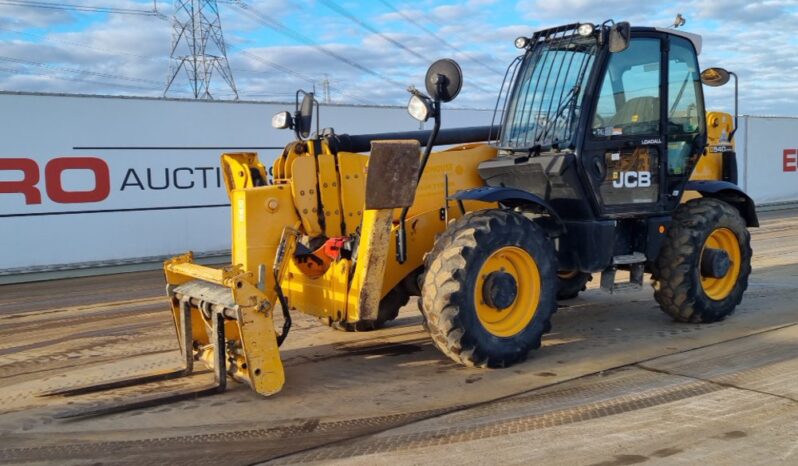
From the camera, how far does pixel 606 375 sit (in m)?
5.15

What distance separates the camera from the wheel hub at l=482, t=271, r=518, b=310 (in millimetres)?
5195

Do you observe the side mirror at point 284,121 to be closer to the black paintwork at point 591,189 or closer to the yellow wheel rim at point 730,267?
the black paintwork at point 591,189

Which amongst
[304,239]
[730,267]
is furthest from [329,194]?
[730,267]

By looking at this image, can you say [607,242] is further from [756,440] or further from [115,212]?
[115,212]

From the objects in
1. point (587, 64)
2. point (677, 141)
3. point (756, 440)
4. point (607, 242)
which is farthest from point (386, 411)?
point (677, 141)

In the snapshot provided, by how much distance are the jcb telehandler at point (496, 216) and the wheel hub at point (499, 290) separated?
0.02 m

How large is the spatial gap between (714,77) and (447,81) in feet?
11.8

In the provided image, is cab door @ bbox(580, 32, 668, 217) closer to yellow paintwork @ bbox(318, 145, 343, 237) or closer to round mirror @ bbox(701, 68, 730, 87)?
round mirror @ bbox(701, 68, 730, 87)

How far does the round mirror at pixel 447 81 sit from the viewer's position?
16.2 ft

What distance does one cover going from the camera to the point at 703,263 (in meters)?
6.56

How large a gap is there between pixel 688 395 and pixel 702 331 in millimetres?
1913

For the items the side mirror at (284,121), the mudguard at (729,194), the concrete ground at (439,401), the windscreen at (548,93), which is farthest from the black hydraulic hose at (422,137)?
the mudguard at (729,194)

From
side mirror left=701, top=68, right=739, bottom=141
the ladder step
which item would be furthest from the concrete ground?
side mirror left=701, top=68, right=739, bottom=141

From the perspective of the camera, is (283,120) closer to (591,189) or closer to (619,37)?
(591,189)
